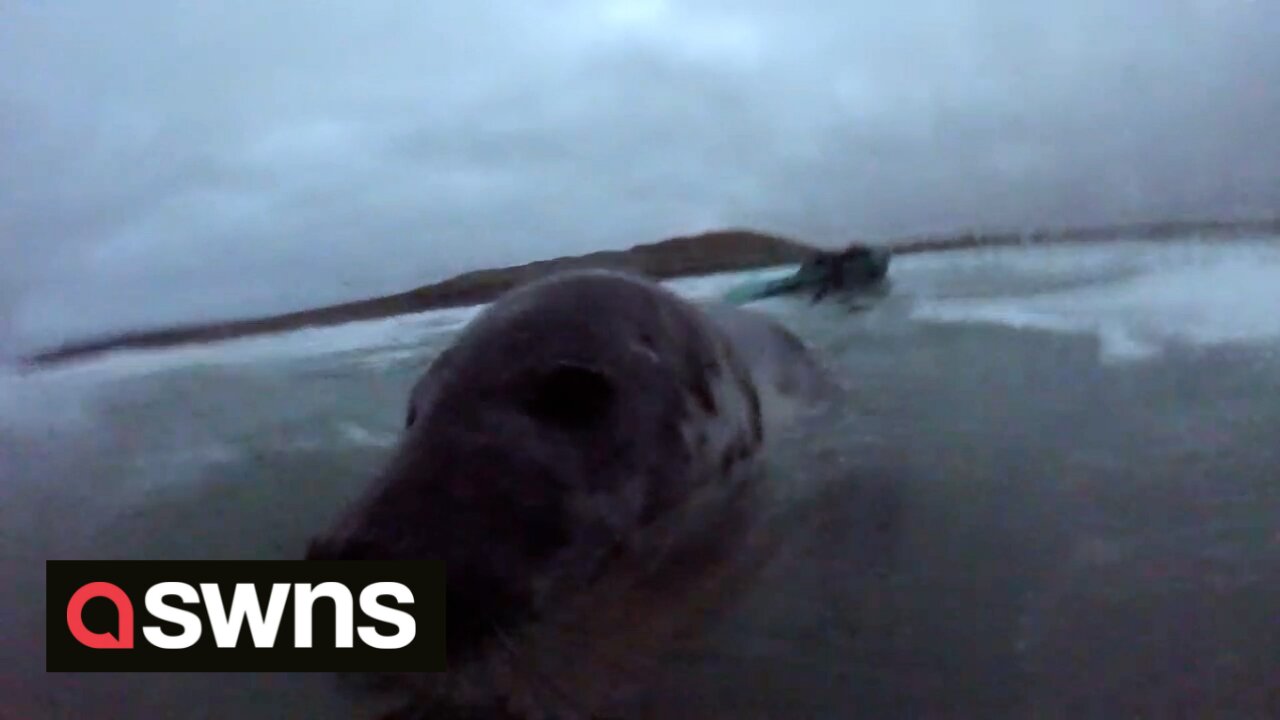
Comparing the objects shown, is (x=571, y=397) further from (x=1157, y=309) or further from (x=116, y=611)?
(x=1157, y=309)

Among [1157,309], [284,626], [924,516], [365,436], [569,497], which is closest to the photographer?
[284,626]

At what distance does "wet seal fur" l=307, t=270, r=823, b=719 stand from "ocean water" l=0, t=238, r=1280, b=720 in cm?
18

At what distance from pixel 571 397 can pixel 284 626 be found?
0.93m

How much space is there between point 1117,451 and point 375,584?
2553 millimetres

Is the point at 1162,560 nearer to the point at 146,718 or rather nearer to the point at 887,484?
the point at 887,484

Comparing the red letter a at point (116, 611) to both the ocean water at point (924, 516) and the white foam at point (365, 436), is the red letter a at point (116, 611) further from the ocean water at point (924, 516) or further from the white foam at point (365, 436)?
the white foam at point (365, 436)

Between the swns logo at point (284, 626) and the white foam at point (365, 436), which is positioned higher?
the white foam at point (365, 436)

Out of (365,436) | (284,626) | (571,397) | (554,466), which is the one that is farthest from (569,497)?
(365,436)

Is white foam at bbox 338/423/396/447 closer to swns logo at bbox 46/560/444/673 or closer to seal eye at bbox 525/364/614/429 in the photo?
seal eye at bbox 525/364/614/429

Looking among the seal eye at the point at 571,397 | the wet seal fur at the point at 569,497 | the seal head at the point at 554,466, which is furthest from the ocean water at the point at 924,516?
the seal eye at the point at 571,397

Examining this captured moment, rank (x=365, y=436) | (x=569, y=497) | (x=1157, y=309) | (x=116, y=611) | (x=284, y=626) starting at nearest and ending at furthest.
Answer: (x=284, y=626)
(x=116, y=611)
(x=569, y=497)
(x=365, y=436)
(x=1157, y=309)

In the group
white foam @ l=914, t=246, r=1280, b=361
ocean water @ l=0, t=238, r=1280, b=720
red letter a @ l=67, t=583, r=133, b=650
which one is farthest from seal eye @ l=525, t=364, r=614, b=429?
white foam @ l=914, t=246, r=1280, b=361

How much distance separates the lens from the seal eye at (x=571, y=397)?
274 centimetres

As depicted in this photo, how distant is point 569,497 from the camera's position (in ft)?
8.39
